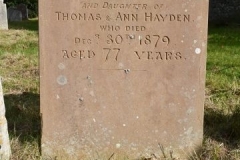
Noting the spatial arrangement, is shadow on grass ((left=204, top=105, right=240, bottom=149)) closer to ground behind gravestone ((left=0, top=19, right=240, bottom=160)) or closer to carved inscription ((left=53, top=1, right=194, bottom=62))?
ground behind gravestone ((left=0, top=19, right=240, bottom=160))

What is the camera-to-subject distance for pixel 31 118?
15.6 ft

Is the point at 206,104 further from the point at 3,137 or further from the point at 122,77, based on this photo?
the point at 3,137

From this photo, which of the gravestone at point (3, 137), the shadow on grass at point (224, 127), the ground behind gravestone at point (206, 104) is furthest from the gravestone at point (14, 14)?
the gravestone at point (3, 137)

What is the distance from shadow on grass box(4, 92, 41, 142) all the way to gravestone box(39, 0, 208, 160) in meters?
0.43

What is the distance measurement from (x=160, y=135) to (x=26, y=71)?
3767 millimetres

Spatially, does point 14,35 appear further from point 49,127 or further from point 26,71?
point 49,127

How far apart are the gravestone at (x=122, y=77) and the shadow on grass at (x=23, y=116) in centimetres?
43

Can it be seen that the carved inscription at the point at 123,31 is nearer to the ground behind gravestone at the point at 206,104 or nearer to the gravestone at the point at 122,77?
the gravestone at the point at 122,77

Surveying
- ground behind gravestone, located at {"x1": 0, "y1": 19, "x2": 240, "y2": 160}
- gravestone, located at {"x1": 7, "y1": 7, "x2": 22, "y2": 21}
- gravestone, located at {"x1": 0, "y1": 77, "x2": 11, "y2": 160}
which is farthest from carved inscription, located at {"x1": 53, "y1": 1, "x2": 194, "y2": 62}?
gravestone, located at {"x1": 7, "y1": 7, "x2": 22, "y2": 21}

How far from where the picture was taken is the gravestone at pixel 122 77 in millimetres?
3703

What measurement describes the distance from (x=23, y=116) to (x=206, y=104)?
192 centimetres

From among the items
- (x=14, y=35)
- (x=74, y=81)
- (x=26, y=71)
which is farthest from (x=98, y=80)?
Answer: (x=14, y=35)

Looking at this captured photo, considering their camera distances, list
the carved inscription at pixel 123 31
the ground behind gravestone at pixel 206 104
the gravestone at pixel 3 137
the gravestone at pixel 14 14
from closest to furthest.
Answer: the gravestone at pixel 3 137, the carved inscription at pixel 123 31, the ground behind gravestone at pixel 206 104, the gravestone at pixel 14 14

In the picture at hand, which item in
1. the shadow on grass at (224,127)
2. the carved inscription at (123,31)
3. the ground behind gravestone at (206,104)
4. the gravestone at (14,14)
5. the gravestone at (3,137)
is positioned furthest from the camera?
the gravestone at (14,14)
